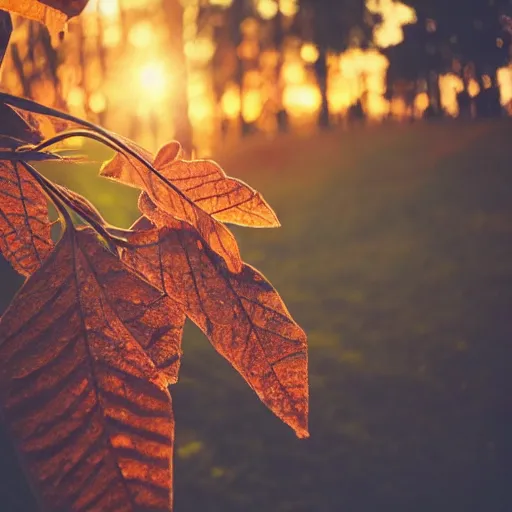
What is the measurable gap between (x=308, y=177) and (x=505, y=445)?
3912 mm

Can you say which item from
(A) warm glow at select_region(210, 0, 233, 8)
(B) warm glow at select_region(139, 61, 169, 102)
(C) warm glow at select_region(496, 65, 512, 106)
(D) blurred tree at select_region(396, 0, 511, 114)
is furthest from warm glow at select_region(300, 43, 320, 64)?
(C) warm glow at select_region(496, 65, 512, 106)

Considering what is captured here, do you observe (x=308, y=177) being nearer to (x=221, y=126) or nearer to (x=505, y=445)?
(x=221, y=126)

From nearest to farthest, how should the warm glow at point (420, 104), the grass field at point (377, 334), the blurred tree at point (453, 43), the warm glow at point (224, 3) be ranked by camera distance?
1. the grass field at point (377, 334)
2. the blurred tree at point (453, 43)
3. the warm glow at point (420, 104)
4. the warm glow at point (224, 3)

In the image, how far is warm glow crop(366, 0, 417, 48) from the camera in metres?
5.62

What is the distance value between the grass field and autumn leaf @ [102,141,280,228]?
277 centimetres

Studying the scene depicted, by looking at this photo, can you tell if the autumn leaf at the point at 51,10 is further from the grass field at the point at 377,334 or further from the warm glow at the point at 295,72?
the warm glow at the point at 295,72

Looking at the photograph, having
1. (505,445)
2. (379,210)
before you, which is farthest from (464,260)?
(505,445)

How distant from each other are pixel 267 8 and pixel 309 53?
734 mm

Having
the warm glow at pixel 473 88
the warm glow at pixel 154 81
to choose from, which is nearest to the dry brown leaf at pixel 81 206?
the warm glow at pixel 154 81

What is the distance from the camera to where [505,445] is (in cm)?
326

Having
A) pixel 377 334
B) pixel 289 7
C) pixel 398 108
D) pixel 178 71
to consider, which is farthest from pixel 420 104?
pixel 377 334

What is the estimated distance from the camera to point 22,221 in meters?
0.42

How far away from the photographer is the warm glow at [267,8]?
22.3 feet

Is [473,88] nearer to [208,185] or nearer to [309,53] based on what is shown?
[309,53]
